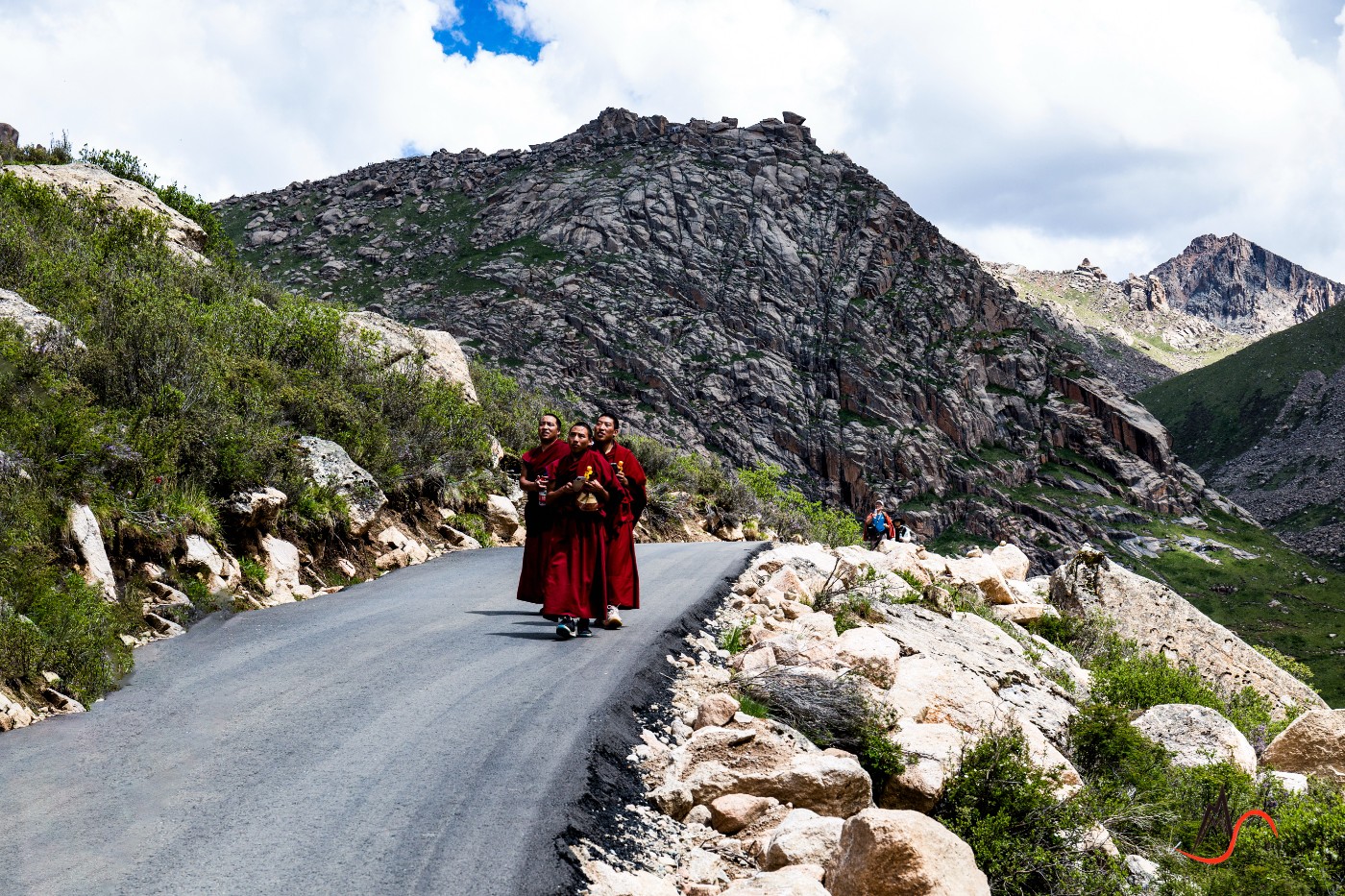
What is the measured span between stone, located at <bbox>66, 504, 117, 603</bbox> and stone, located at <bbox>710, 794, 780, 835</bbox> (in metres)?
6.08

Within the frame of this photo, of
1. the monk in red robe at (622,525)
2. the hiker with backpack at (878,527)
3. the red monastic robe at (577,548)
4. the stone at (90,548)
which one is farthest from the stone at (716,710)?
the hiker with backpack at (878,527)

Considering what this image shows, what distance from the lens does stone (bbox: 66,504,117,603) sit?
7809 millimetres

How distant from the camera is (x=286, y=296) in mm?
18344

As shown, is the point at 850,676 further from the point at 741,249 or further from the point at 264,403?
the point at 741,249

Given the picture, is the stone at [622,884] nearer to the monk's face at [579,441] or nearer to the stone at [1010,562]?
the monk's face at [579,441]

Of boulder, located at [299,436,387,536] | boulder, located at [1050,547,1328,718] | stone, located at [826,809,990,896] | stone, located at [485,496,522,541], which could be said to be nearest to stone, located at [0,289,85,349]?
boulder, located at [299,436,387,536]

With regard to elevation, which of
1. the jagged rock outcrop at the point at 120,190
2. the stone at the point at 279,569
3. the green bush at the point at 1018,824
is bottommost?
the green bush at the point at 1018,824

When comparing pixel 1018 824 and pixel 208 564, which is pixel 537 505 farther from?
pixel 1018 824

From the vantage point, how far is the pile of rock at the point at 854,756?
4.17 metres

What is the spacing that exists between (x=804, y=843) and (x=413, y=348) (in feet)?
64.3

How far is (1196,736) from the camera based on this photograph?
9000mm

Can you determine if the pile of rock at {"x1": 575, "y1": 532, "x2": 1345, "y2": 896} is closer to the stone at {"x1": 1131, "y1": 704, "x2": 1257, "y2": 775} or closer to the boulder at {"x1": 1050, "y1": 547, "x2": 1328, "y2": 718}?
the stone at {"x1": 1131, "y1": 704, "x2": 1257, "y2": 775}

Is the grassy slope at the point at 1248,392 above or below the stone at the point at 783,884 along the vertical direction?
above

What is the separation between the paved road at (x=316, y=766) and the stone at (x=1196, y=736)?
553 cm
